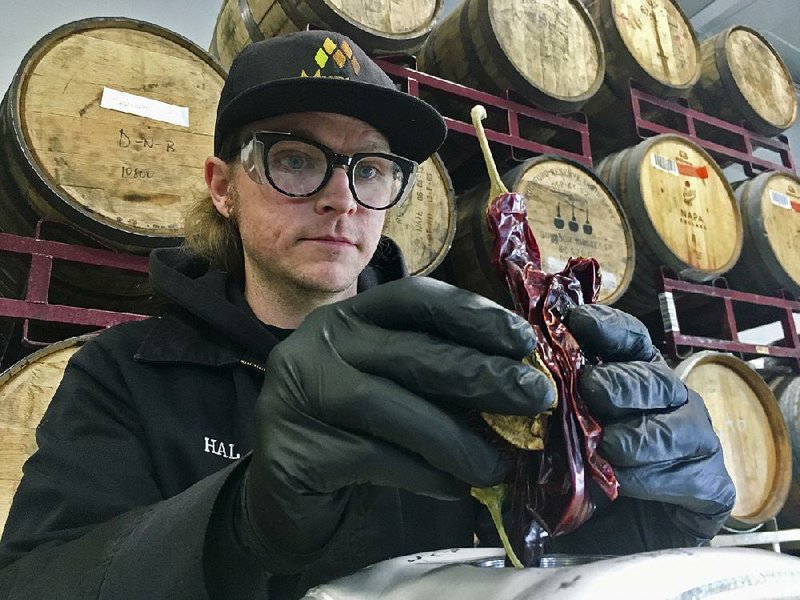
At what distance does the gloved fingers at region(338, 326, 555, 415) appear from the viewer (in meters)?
0.46

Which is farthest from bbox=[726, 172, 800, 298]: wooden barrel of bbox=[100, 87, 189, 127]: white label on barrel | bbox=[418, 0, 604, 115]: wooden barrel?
A: bbox=[100, 87, 189, 127]: white label on barrel

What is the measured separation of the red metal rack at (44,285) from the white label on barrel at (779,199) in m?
2.86

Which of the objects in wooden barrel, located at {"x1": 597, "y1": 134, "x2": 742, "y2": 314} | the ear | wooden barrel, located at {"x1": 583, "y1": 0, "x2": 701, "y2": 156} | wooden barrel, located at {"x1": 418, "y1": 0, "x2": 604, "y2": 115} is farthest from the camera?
wooden barrel, located at {"x1": 583, "y1": 0, "x2": 701, "y2": 156}

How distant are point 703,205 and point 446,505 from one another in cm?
221

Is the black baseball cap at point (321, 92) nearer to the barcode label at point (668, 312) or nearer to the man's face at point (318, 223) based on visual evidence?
the man's face at point (318, 223)

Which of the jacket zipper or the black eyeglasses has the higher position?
the black eyeglasses

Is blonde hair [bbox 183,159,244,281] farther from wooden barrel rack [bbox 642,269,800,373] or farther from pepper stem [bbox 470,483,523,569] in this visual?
wooden barrel rack [bbox 642,269,800,373]

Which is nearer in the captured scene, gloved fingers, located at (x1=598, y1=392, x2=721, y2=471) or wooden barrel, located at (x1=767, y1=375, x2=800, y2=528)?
gloved fingers, located at (x1=598, y1=392, x2=721, y2=471)

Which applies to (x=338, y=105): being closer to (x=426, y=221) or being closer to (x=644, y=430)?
(x=644, y=430)

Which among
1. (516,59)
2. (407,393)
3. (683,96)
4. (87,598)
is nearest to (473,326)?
(407,393)

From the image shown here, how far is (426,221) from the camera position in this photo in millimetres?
1938

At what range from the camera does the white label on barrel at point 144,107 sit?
1.55 meters

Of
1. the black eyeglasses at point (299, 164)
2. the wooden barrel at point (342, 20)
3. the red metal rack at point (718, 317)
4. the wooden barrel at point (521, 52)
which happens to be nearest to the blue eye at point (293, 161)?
the black eyeglasses at point (299, 164)

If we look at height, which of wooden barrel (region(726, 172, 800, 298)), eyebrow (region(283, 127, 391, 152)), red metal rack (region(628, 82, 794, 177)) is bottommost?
eyebrow (region(283, 127, 391, 152))
